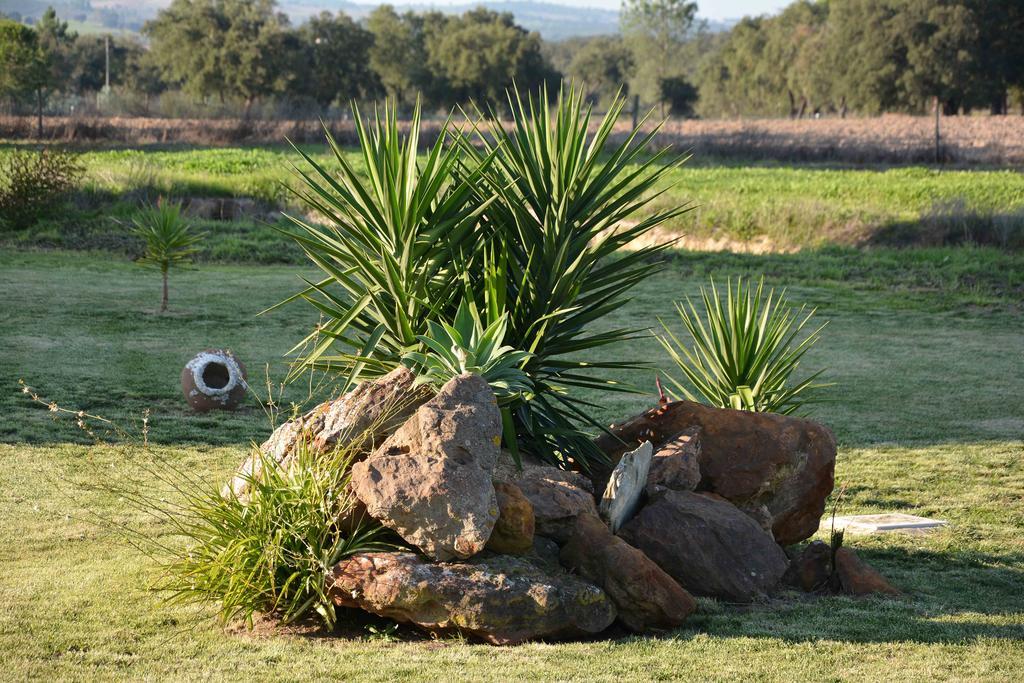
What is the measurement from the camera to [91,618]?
15.6 feet

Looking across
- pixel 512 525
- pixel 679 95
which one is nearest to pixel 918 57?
pixel 679 95

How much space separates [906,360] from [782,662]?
30.6 ft

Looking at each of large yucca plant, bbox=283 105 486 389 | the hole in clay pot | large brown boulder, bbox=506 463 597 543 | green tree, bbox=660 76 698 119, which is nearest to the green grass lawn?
the hole in clay pot

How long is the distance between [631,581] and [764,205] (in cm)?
2061

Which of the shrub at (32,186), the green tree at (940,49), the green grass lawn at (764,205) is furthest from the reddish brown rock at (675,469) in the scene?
the green tree at (940,49)

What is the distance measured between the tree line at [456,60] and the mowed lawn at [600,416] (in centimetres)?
2974

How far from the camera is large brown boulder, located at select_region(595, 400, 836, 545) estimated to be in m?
6.08

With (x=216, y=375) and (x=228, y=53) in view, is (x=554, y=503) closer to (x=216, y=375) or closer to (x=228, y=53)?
(x=216, y=375)

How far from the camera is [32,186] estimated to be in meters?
21.7

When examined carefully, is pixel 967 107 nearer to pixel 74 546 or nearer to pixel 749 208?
pixel 749 208

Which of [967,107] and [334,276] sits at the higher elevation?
[967,107]

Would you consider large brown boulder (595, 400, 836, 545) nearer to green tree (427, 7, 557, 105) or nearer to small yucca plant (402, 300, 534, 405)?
small yucca plant (402, 300, 534, 405)

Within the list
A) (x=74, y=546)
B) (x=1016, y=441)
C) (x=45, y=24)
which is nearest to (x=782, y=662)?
(x=74, y=546)

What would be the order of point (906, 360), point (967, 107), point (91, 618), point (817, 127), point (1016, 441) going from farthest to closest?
point (967, 107)
point (817, 127)
point (906, 360)
point (1016, 441)
point (91, 618)
